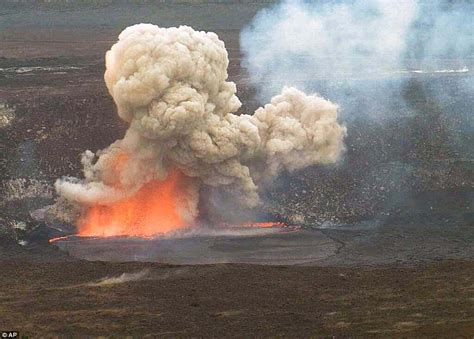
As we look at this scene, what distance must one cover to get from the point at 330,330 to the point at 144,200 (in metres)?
14.8

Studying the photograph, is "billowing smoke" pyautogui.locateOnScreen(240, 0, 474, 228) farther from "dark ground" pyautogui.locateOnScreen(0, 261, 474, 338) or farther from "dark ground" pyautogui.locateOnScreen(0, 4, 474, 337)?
"dark ground" pyautogui.locateOnScreen(0, 261, 474, 338)

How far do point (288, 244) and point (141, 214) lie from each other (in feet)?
24.5

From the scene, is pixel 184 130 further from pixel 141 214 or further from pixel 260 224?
pixel 260 224

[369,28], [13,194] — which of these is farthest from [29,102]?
[369,28]

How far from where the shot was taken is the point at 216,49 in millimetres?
35844

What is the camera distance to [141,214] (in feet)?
121

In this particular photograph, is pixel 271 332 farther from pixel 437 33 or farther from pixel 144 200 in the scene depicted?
pixel 437 33

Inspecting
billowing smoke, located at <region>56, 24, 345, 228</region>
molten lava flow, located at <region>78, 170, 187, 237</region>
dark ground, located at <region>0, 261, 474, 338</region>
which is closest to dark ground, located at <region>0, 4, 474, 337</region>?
dark ground, located at <region>0, 261, 474, 338</region>

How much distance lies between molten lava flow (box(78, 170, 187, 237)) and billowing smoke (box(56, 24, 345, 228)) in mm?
532

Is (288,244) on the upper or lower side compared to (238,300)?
upper

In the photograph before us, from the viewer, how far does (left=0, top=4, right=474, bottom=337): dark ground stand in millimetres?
25922

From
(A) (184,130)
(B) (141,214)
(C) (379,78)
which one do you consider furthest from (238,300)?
(C) (379,78)

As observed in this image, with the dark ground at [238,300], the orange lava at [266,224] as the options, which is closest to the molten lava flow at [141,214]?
the orange lava at [266,224]

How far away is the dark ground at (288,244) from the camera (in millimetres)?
25922
